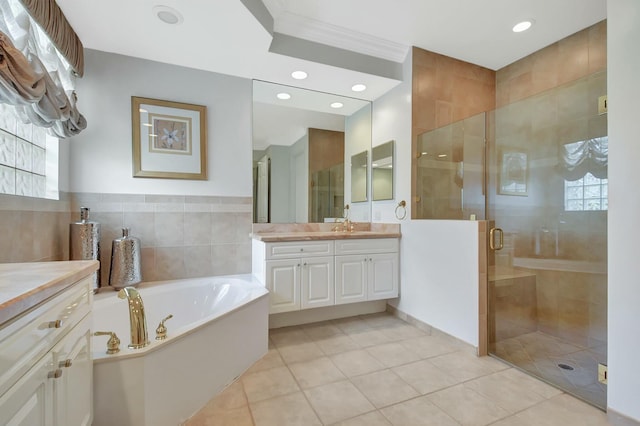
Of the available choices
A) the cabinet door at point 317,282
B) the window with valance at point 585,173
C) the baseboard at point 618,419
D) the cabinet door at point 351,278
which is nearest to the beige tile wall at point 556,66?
the window with valance at point 585,173

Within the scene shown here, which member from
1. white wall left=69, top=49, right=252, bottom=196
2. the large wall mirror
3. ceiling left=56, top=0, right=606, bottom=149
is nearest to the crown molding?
ceiling left=56, top=0, right=606, bottom=149

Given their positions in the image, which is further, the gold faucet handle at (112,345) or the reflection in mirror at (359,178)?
the reflection in mirror at (359,178)

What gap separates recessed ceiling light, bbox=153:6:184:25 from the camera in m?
1.86

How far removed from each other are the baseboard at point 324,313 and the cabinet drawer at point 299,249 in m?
0.64

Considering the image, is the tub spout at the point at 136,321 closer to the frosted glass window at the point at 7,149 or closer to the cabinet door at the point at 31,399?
the cabinet door at the point at 31,399

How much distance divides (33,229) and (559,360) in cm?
355

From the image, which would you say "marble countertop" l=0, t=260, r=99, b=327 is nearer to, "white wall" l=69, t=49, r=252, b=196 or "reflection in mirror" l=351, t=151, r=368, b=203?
"white wall" l=69, t=49, r=252, b=196

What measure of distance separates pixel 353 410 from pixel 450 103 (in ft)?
9.38

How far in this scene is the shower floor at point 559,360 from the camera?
5.64ft

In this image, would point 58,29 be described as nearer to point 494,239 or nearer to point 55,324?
point 55,324

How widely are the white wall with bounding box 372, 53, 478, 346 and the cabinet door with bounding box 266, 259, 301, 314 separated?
3.66ft

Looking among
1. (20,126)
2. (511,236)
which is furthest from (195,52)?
(511,236)

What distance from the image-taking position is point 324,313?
290 cm

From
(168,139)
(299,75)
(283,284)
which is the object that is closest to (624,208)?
(283,284)
